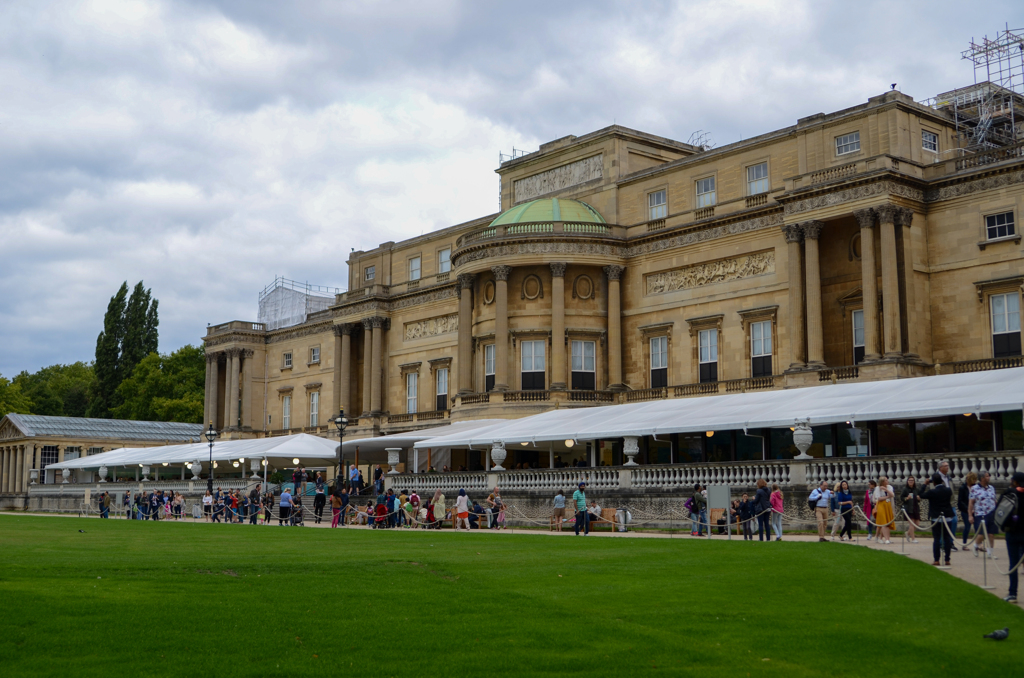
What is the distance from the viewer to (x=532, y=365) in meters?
54.4

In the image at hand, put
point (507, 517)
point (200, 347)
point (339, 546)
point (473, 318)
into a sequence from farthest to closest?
point (200, 347), point (473, 318), point (507, 517), point (339, 546)

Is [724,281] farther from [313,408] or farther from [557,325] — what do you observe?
[313,408]

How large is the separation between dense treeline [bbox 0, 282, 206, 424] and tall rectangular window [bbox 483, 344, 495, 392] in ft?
171

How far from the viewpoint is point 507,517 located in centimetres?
3856

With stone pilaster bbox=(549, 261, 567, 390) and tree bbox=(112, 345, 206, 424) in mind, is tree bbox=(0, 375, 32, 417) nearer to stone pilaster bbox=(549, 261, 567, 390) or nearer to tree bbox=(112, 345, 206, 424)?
tree bbox=(112, 345, 206, 424)

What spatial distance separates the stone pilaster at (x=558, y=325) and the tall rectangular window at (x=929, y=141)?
1731 centimetres

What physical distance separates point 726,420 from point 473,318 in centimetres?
2409

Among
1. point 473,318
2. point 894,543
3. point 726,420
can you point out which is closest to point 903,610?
point 894,543

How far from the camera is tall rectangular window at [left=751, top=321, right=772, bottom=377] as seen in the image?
157 feet

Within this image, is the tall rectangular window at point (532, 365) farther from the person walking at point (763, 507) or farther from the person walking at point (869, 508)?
the person walking at point (869, 508)

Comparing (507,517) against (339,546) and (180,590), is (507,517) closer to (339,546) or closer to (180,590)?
(339,546)

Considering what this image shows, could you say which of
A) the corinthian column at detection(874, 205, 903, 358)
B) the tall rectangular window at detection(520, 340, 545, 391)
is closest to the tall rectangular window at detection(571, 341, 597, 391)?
the tall rectangular window at detection(520, 340, 545, 391)

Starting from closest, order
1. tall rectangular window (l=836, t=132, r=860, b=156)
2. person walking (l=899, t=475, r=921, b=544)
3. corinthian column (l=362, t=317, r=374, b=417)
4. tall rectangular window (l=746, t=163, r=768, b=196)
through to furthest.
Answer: person walking (l=899, t=475, r=921, b=544)
tall rectangular window (l=836, t=132, r=860, b=156)
tall rectangular window (l=746, t=163, r=768, b=196)
corinthian column (l=362, t=317, r=374, b=417)

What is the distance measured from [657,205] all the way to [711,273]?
5781mm
